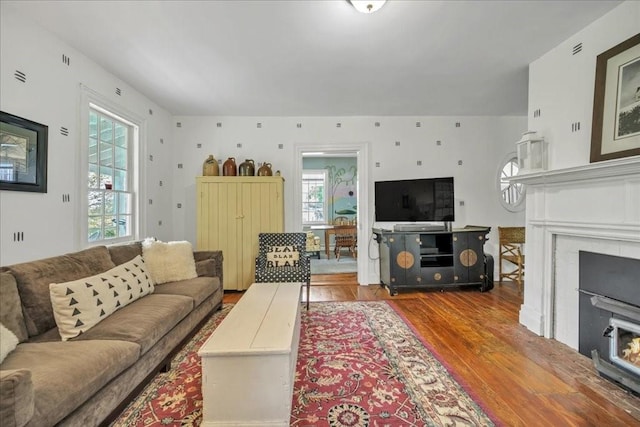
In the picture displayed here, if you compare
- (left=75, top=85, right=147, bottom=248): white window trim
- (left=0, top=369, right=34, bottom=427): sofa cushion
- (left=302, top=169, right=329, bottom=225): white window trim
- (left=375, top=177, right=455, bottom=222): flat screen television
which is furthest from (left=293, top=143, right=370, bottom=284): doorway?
(left=0, top=369, right=34, bottom=427): sofa cushion

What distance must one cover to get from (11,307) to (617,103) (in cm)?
388

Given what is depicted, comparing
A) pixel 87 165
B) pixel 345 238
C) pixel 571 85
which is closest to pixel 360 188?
pixel 345 238

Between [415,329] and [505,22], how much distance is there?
2614 millimetres

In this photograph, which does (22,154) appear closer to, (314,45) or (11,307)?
(11,307)

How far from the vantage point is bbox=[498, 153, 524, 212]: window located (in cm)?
449

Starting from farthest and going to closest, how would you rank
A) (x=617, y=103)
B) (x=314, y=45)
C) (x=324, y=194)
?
1. (x=324, y=194)
2. (x=314, y=45)
3. (x=617, y=103)

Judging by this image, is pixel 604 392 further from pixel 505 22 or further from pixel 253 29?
pixel 253 29

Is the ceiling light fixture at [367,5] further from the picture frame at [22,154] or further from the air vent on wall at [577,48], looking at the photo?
the picture frame at [22,154]

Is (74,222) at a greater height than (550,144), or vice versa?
(550,144)

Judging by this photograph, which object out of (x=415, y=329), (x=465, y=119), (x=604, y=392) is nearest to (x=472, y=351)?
(x=415, y=329)

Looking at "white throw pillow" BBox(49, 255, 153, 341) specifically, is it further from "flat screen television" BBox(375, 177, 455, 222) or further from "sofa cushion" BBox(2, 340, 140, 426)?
"flat screen television" BBox(375, 177, 455, 222)

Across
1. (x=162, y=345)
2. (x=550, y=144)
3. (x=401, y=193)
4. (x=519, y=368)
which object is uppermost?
(x=550, y=144)

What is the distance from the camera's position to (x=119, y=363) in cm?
149

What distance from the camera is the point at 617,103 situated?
79.4 inches
